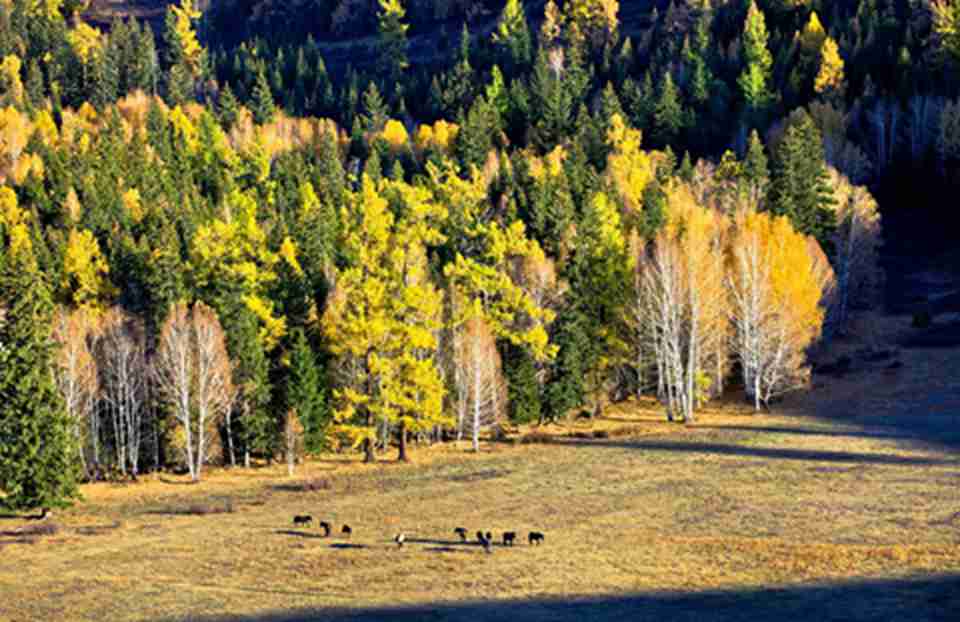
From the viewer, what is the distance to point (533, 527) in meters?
48.4

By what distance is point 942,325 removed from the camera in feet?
309

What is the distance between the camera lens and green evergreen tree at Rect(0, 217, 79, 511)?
182 ft

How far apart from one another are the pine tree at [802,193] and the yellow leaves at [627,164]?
12068 mm

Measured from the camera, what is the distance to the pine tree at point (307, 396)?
70750 millimetres

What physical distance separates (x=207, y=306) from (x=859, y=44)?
103754 mm

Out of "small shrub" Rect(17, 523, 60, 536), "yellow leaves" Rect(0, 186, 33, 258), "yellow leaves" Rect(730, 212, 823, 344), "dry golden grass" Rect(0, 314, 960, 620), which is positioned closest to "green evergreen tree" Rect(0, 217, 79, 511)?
"dry golden grass" Rect(0, 314, 960, 620)

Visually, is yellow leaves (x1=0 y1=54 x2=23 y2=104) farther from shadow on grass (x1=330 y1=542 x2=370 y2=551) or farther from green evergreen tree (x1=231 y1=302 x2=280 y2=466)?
shadow on grass (x1=330 y1=542 x2=370 y2=551)

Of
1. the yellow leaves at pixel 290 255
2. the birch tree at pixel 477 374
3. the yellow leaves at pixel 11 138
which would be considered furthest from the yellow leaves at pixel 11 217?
the birch tree at pixel 477 374

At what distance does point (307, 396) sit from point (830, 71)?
9597 centimetres

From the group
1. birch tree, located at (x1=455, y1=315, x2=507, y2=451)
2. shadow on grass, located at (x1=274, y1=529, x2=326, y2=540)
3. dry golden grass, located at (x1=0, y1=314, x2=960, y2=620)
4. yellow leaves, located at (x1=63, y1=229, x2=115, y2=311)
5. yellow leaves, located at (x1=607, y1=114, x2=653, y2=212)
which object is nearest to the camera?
dry golden grass, located at (x1=0, y1=314, x2=960, y2=620)

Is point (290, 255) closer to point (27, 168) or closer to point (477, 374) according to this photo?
point (477, 374)

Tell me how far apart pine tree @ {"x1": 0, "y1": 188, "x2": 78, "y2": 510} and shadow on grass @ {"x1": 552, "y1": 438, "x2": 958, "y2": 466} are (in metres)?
29.9

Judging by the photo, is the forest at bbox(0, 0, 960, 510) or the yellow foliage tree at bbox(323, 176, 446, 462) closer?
the yellow foliage tree at bbox(323, 176, 446, 462)

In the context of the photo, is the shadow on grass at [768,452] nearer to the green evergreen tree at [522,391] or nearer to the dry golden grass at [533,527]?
the dry golden grass at [533,527]
